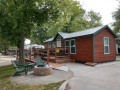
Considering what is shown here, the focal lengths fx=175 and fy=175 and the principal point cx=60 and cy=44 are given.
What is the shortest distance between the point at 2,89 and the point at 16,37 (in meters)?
7.20

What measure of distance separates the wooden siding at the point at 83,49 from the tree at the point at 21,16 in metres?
3.40

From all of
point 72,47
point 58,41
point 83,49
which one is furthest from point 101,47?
point 58,41

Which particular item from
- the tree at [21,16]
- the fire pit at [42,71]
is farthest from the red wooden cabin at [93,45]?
the fire pit at [42,71]

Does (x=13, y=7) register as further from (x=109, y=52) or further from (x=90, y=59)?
(x=109, y=52)

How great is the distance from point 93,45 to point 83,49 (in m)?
1.44

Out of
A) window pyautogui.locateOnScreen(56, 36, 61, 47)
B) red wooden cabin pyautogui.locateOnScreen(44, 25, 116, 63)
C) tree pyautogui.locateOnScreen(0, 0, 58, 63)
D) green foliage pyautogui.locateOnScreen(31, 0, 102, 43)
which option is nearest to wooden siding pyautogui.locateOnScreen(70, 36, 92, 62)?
red wooden cabin pyautogui.locateOnScreen(44, 25, 116, 63)

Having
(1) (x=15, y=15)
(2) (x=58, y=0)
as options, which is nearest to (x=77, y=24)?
(2) (x=58, y=0)

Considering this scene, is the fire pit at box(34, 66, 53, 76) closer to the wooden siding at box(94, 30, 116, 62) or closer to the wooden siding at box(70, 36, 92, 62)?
the wooden siding at box(70, 36, 92, 62)

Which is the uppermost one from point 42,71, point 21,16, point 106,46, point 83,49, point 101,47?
point 21,16

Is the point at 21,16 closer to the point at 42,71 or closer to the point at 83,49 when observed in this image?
the point at 42,71

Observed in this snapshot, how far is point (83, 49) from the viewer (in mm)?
16281

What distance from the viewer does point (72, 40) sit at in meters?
18.0

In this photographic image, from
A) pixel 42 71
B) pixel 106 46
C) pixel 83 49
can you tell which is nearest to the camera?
pixel 42 71

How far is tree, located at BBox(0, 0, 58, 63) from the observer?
13555 mm
